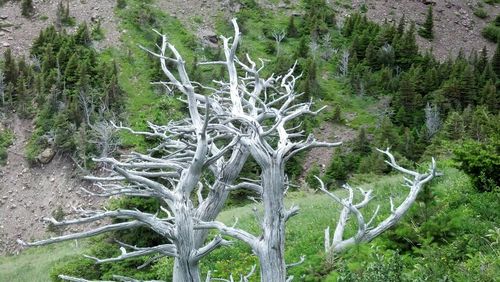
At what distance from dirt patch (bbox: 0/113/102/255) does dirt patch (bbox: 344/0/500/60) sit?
49.9m

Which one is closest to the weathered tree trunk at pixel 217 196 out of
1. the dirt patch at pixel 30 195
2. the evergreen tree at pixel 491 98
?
the dirt patch at pixel 30 195

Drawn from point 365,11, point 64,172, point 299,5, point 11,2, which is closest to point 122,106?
point 64,172

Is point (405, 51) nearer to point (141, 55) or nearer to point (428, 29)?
point (428, 29)

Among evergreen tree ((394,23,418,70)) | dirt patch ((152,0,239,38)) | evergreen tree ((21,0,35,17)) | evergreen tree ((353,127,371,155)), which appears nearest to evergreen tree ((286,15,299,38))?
dirt patch ((152,0,239,38))

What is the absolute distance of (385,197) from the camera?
16078mm

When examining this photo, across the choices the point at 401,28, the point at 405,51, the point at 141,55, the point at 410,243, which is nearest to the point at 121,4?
the point at 141,55

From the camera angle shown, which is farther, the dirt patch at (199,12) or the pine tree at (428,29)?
the pine tree at (428,29)

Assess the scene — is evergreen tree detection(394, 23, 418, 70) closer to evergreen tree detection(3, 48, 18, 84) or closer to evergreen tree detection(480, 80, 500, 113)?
evergreen tree detection(480, 80, 500, 113)

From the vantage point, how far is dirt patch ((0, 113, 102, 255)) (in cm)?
4353

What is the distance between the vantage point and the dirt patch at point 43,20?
63594mm

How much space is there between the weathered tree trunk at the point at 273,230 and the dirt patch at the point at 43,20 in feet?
197

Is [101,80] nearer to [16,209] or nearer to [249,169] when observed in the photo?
[16,209]

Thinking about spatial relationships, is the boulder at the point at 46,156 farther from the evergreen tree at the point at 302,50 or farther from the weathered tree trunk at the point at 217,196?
the weathered tree trunk at the point at 217,196

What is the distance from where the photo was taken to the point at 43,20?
2640 inches
